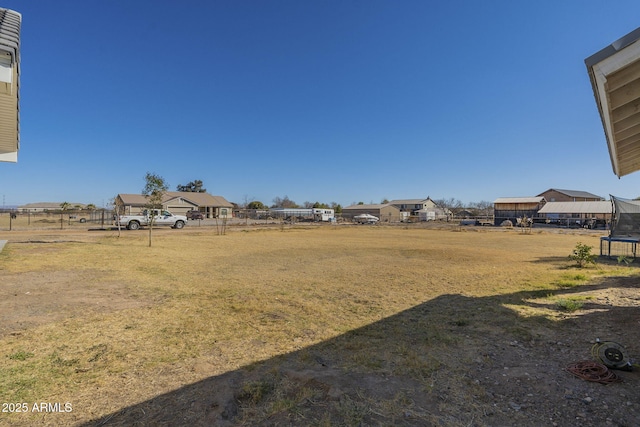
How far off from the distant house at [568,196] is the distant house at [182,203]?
73.7 m

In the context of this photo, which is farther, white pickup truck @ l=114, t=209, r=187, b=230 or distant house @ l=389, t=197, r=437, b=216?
distant house @ l=389, t=197, r=437, b=216

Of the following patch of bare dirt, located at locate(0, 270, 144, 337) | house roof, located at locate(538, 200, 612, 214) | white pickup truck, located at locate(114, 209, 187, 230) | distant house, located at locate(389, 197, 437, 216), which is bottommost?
patch of bare dirt, located at locate(0, 270, 144, 337)

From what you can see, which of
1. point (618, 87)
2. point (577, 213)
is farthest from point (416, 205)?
point (618, 87)

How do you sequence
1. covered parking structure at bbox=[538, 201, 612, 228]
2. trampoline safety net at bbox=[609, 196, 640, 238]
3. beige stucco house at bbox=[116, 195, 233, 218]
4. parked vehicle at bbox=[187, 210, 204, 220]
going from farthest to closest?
parked vehicle at bbox=[187, 210, 204, 220] → beige stucco house at bbox=[116, 195, 233, 218] → covered parking structure at bbox=[538, 201, 612, 228] → trampoline safety net at bbox=[609, 196, 640, 238]

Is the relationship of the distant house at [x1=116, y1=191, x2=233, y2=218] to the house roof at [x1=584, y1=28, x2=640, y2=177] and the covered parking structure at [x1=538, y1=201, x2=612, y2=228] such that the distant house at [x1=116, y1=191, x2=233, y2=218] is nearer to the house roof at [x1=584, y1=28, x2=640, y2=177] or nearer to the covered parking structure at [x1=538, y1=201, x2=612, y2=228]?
the house roof at [x1=584, y1=28, x2=640, y2=177]

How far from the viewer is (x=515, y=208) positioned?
59844 millimetres

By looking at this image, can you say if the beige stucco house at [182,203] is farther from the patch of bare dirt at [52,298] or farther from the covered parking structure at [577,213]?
the covered parking structure at [577,213]

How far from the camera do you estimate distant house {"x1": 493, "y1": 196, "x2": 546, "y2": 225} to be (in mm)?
56938

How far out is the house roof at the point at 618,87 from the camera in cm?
309

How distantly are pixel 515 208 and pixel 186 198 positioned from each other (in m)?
61.9

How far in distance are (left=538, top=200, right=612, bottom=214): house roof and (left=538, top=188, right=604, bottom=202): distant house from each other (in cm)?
1948

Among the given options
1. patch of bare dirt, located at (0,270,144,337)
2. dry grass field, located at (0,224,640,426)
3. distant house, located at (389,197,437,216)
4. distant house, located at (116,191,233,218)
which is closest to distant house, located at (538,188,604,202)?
distant house, located at (389,197,437,216)

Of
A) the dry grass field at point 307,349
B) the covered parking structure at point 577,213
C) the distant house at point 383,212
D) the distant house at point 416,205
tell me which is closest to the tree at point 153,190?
the dry grass field at point 307,349

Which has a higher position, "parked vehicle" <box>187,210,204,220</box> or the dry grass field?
"parked vehicle" <box>187,210,204,220</box>
